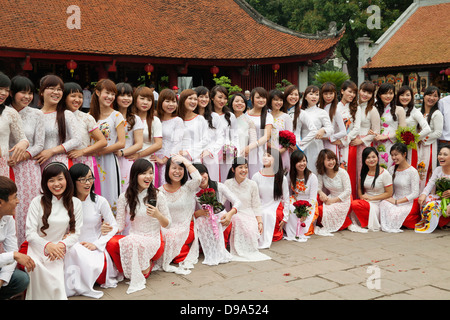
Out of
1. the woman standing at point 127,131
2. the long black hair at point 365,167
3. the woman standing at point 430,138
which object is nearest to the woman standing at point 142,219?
the woman standing at point 127,131

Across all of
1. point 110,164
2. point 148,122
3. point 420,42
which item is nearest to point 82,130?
point 110,164

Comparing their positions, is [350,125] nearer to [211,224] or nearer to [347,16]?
[211,224]

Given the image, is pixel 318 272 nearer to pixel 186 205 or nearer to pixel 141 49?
pixel 186 205

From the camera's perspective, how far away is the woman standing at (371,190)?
599 cm

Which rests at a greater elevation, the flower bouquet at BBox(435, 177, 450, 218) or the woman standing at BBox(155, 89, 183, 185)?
the woman standing at BBox(155, 89, 183, 185)

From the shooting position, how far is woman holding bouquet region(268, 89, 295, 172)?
6.02 meters

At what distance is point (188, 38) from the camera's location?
15.0 m

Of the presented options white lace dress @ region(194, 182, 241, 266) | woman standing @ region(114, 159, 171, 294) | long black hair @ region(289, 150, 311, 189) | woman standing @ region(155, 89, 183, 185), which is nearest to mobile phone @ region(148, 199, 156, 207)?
woman standing @ region(114, 159, 171, 294)

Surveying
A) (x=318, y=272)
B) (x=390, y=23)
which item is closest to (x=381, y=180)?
(x=318, y=272)

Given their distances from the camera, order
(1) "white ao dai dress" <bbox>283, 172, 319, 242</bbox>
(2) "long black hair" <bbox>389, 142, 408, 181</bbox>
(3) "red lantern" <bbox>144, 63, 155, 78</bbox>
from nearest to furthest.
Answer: (1) "white ao dai dress" <bbox>283, 172, 319, 242</bbox> < (2) "long black hair" <bbox>389, 142, 408, 181</bbox> < (3) "red lantern" <bbox>144, 63, 155, 78</bbox>

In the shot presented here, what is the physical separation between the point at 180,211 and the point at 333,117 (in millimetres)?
2783

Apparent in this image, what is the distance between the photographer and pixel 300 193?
5.86 metres

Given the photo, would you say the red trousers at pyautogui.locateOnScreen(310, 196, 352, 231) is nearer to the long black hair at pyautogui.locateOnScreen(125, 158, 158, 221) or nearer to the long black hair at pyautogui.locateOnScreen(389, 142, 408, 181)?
the long black hair at pyautogui.locateOnScreen(389, 142, 408, 181)

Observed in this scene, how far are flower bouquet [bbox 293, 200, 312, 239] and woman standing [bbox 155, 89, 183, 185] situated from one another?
158 centimetres
